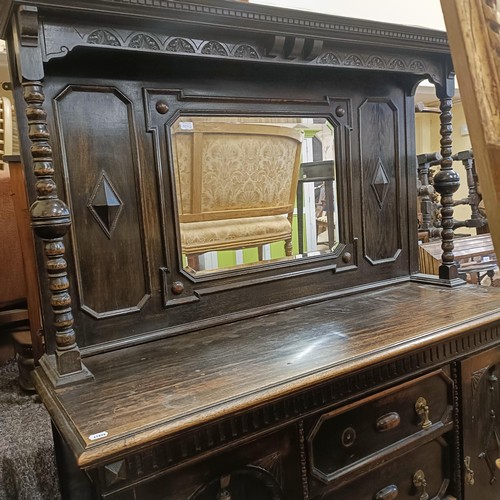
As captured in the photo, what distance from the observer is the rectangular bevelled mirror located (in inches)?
50.3

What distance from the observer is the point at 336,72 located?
1.43 m

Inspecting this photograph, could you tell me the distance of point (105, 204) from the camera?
112cm

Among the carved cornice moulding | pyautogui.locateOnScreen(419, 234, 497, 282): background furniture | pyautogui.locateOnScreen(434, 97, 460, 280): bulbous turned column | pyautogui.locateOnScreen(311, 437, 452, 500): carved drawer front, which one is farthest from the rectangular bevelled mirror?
pyautogui.locateOnScreen(419, 234, 497, 282): background furniture

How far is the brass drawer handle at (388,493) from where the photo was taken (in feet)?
3.57

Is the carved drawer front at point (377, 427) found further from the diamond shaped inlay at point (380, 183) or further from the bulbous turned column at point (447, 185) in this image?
the diamond shaped inlay at point (380, 183)

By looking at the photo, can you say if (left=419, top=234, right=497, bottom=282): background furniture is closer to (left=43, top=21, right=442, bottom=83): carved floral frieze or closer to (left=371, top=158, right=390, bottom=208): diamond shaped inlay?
(left=371, top=158, right=390, bottom=208): diamond shaped inlay

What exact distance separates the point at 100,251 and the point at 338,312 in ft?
2.38

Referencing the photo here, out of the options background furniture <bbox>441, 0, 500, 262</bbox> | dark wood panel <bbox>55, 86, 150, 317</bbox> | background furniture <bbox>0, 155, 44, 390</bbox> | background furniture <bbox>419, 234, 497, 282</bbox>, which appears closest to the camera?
background furniture <bbox>441, 0, 500, 262</bbox>

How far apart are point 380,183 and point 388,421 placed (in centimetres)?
86

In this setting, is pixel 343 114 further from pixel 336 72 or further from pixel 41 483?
pixel 41 483

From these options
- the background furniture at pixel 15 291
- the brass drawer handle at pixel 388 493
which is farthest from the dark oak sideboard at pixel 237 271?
the background furniture at pixel 15 291

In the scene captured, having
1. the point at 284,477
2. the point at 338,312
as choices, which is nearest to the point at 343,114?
the point at 338,312

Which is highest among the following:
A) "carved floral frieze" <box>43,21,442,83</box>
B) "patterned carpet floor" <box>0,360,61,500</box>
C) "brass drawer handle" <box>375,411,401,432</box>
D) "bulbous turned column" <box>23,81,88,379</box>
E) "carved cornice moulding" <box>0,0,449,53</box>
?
"carved cornice moulding" <box>0,0,449,53</box>

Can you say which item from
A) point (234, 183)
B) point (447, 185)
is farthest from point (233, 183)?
point (447, 185)
